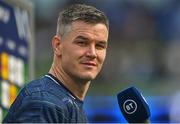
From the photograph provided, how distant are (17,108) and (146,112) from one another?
0.52m

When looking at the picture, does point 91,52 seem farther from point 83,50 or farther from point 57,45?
point 57,45

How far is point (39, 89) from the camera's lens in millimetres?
2811

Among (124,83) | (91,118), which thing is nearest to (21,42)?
(91,118)

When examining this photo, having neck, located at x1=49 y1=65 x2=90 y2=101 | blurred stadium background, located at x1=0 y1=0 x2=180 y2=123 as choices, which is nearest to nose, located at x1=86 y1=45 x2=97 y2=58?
neck, located at x1=49 y1=65 x2=90 y2=101

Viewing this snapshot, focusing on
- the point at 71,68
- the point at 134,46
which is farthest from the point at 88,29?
the point at 134,46

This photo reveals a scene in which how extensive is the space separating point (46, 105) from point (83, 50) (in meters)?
0.35

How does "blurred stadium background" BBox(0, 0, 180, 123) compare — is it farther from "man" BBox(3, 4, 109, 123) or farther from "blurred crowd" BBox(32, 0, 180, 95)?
"man" BBox(3, 4, 109, 123)

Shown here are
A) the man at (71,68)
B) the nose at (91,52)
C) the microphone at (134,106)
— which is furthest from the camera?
the nose at (91,52)

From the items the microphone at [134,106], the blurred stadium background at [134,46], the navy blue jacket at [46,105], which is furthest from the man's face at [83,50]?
the blurred stadium background at [134,46]

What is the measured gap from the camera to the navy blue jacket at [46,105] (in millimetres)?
2652

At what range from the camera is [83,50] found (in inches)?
115

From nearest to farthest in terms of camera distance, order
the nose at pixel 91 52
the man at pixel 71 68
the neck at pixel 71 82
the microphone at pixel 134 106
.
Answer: the microphone at pixel 134 106 < the man at pixel 71 68 < the nose at pixel 91 52 < the neck at pixel 71 82

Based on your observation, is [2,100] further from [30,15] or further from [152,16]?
[152,16]

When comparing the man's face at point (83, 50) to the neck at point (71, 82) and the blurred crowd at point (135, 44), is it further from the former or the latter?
the blurred crowd at point (135, 44)
